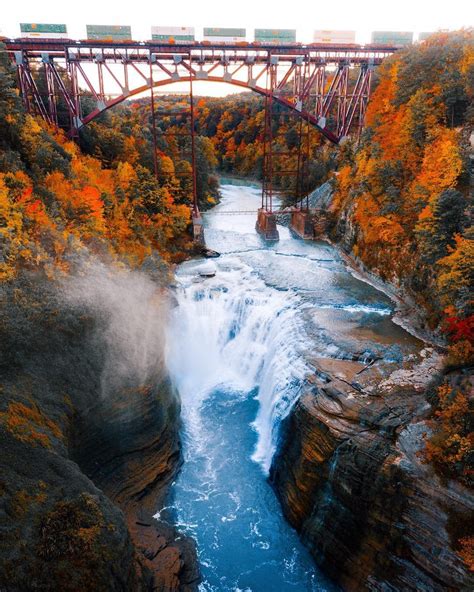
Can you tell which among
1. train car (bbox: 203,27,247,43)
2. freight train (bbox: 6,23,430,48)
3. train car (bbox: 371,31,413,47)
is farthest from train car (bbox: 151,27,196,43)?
train car (bbox: 371,31,413,47)

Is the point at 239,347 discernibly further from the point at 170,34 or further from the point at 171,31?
the point at 171,31

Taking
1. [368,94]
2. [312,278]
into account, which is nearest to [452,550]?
[312,278]

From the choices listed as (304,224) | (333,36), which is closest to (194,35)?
(333,36)

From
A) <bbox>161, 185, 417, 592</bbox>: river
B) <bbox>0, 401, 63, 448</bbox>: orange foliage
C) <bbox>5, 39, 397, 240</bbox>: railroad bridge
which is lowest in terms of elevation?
<bbox>161, 185, 417, 592</bbox>: river

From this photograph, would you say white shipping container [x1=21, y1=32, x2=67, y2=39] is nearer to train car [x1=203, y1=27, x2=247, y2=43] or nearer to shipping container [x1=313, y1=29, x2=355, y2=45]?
train car [x1=203, y1=27, x2=247, y2=43]

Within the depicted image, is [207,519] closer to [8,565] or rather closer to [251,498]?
[251,498]

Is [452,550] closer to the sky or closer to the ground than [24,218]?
closer to the ground
